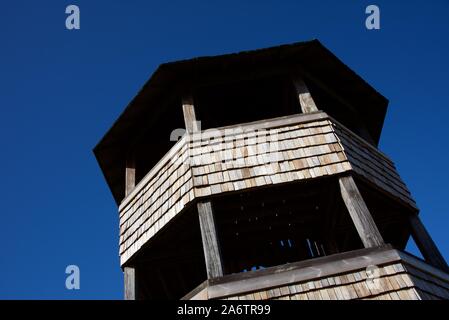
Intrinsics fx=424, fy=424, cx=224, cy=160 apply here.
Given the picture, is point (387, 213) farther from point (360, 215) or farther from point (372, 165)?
point (360, 215)

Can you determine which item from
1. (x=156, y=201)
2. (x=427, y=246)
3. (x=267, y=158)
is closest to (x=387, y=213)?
(x=427, y=246)

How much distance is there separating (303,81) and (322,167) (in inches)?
97.0

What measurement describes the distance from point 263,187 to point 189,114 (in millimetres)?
2347

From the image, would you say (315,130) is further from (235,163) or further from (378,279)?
(378,279)

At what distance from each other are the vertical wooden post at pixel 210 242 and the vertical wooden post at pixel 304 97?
2.77 meters

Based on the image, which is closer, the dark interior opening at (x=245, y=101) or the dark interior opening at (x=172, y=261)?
the dark interior opening at (x=172, y=261)

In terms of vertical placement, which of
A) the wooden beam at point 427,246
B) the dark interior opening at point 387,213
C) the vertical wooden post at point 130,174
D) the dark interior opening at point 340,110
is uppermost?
the dark interior opening at point 340,110

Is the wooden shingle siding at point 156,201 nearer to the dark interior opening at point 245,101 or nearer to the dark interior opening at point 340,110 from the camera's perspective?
the dark interior opening at point 245,101

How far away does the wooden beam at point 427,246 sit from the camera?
6.80 meters

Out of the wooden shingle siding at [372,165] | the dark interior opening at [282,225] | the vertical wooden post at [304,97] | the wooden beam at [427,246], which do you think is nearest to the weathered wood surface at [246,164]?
the wooden shingle siding at [372,165]

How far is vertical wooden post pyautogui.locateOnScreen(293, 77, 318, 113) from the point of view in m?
8.02
